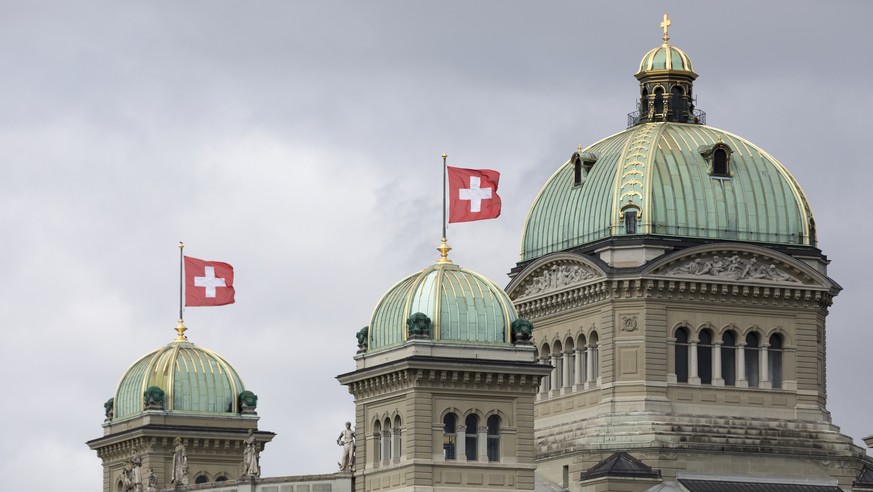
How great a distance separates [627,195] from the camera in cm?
15262

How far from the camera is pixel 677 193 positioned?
152875 mm

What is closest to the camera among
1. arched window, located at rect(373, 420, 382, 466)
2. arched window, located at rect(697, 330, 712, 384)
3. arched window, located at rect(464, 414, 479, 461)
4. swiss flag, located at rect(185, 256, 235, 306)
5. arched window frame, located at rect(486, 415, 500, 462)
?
arched window, located at rect(464, 414, 479, 461)

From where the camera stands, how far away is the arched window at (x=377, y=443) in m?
140

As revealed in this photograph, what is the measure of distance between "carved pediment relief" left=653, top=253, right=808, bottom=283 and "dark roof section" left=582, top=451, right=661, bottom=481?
9.74 meters

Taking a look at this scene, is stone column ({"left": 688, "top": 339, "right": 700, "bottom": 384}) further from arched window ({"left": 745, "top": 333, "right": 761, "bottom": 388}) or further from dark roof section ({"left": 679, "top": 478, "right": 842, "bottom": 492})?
dark roof section ({"left": 679, "top": 478, "right": 842, "bottom": 492})

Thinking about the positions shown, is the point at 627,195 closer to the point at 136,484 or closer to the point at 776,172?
the point at 776,172

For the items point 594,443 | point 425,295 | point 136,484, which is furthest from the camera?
point 136,484

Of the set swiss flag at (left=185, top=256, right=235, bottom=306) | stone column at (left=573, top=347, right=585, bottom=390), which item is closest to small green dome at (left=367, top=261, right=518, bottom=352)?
stone column at (left=573, top=347, right=585, bottom=390)

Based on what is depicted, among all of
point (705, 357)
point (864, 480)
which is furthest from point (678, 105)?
point (864, 480)

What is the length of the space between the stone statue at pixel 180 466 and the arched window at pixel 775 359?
29312mm

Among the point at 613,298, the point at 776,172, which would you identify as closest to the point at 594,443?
the point at 613,298

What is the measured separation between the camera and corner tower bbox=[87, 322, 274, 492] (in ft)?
532

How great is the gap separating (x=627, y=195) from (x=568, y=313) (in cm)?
695

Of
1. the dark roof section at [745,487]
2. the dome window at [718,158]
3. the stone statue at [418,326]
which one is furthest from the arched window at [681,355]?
the stone statue at [418,326]
